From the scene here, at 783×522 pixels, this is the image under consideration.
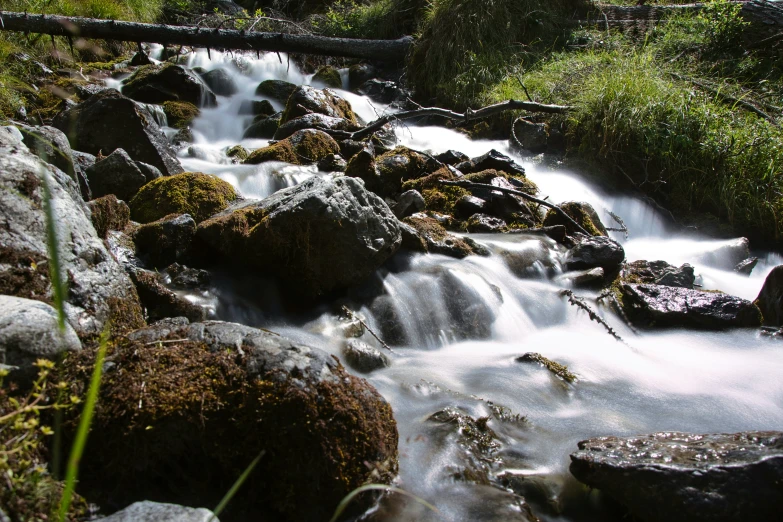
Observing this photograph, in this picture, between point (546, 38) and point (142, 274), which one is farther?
point (546, 38)

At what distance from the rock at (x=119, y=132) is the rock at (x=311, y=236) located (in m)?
2.46

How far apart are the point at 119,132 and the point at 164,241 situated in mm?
2951

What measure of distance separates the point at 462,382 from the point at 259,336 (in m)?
1.75

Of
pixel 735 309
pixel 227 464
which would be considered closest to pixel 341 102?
pixel 735 309

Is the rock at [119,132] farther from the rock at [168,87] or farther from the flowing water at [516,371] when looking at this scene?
the rock at [168,87]

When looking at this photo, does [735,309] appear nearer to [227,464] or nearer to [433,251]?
[433,251]

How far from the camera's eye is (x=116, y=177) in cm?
557

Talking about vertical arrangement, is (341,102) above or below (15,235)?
below

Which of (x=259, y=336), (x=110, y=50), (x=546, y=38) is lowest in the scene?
(x=110, y=50)

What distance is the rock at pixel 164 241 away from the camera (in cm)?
450

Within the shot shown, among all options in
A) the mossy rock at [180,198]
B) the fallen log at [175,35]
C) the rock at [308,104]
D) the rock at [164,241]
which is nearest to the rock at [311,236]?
the rock at [164,241]

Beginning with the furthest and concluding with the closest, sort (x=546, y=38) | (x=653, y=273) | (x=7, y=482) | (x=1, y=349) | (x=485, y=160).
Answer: (x=546, y=38), (x=485, y=160), (x=653, y=273), (x=1, y=349), (x=7, y=482)

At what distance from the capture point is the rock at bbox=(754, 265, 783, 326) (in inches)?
211

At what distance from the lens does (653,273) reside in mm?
5945
